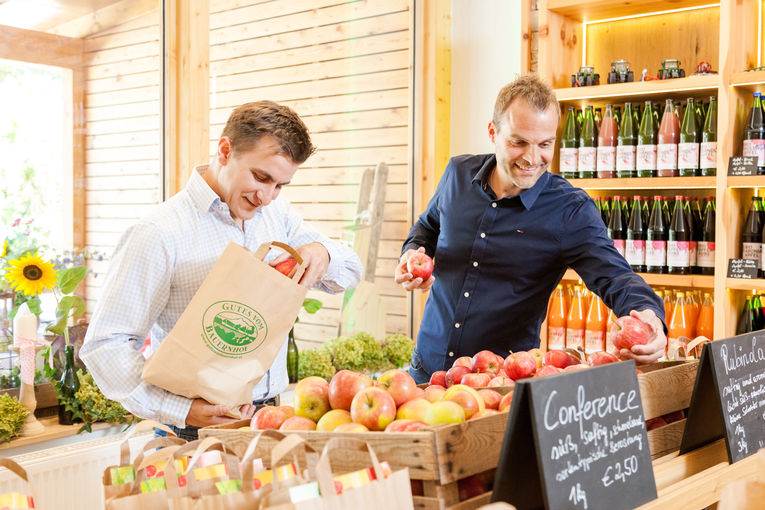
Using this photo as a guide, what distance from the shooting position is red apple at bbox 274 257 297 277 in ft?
5.85

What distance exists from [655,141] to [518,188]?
1598 mm

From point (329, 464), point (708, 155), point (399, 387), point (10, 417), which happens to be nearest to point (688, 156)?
point (708, 155)

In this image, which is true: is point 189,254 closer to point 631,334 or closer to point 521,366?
point 521,366

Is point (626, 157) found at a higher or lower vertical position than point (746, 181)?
higher

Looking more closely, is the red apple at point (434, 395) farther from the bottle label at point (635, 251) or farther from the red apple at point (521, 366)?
the bottle label at point (635, 251)

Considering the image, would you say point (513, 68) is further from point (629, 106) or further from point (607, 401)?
point (607, 401)

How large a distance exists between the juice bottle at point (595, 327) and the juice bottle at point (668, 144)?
69 centimetres

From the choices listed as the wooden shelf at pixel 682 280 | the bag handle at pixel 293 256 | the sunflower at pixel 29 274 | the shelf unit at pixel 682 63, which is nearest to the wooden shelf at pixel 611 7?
the shelf unit at pixel 682 63

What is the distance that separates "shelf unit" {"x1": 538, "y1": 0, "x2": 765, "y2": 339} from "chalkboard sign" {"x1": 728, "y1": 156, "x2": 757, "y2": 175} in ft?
0.09

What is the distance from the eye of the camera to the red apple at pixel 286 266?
178 cm

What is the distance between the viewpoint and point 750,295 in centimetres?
337

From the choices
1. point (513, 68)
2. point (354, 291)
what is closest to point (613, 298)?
point (354, 291)

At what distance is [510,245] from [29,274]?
1.59 m

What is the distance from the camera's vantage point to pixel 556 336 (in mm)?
3746
